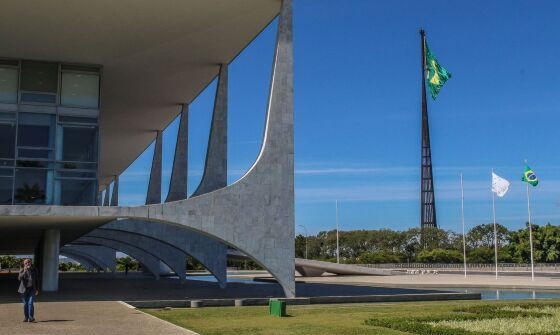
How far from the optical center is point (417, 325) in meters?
13.2

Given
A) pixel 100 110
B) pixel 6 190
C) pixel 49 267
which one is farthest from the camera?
pixel 100 110

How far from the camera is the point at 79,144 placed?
25.1m

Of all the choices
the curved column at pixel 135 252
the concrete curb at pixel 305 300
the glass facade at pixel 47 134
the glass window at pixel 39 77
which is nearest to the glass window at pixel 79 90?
the glass facade at pixel 47 134

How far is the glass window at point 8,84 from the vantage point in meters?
24.3

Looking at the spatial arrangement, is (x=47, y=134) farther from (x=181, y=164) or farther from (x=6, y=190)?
(x=181, y=164)

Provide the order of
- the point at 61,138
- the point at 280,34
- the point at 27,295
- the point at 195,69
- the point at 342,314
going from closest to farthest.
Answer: the point at 27,295 < the point at 342,314 < the point at 280,34 < the point at 61,138 < the point at 195,69

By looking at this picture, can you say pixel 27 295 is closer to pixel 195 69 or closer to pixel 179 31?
pixel 179 31

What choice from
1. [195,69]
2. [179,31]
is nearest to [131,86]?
[195,69]

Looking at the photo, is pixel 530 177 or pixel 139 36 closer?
pixel 139 36

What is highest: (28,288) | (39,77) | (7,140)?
(39,77)

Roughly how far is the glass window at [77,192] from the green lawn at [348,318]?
8.18m

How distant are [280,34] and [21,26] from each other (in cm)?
939

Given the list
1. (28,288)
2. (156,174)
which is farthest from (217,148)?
(28,288)

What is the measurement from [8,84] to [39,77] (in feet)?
4.03
